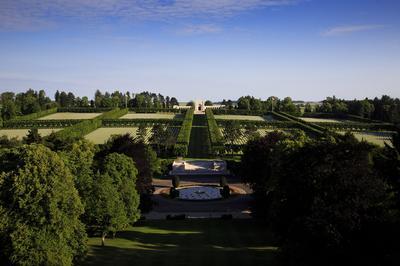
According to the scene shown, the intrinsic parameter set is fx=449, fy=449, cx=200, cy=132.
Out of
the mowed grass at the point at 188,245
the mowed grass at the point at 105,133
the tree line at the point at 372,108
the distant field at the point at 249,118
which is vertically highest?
the tree line at the point at 372,108

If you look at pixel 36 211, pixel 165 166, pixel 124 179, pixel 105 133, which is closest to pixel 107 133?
pixel 105 133

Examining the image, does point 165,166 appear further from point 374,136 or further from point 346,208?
point 346,208

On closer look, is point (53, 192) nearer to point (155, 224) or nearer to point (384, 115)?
point (155, 224)

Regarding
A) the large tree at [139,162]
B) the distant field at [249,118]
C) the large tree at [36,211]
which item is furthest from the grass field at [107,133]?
the large tree at [36,211]

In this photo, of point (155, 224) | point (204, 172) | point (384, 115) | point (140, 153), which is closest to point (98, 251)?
point (155, 224)

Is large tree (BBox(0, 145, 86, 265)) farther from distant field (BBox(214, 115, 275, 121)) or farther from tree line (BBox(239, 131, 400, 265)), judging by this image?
distant field (BBox(214, 115, 275, 121))

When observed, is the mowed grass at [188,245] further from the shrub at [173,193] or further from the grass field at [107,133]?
the grass field at [107,133]
